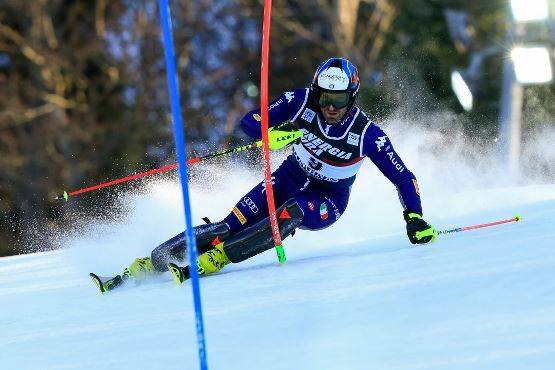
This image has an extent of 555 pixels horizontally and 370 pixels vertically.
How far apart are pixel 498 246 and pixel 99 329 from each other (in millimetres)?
1986

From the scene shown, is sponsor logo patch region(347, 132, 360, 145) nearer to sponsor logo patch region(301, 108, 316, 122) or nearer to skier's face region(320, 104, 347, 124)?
skier's face region(320, 104, 347, 124)

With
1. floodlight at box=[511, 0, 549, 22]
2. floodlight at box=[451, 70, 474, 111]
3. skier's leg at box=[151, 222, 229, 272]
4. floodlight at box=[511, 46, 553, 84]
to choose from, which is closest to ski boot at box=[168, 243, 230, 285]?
skier's leg at box=[151, 222, 229, 272]

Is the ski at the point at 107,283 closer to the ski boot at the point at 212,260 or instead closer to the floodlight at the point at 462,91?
the ski boot at the point at 212,260

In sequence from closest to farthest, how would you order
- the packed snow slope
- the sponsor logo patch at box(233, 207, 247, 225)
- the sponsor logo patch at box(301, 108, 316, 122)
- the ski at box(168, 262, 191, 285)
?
the packed snow slope, the ski at box(168, 262, 191, 285), the sponsor logo patch at box(301, 108, 316, 122), the sponsor logo patch at box(233, 207, 247, 225)

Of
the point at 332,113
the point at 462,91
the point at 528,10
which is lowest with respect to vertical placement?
the point at 332,113

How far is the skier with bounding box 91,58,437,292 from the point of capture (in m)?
5.32

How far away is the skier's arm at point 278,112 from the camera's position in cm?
562

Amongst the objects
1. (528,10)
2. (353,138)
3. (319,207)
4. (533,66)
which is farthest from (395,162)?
(533,66)

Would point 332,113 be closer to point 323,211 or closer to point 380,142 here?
point 380,142

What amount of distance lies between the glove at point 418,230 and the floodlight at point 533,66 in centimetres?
1037

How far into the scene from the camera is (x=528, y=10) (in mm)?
14367

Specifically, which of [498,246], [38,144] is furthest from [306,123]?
[38,144]

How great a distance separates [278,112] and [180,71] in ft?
64.2

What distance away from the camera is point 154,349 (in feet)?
11.3
